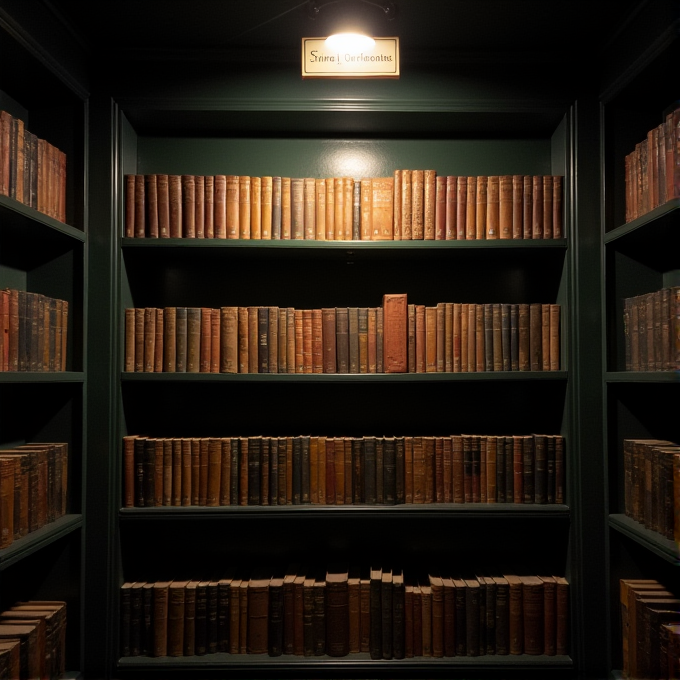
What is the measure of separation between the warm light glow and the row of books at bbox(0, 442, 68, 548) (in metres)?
1.60

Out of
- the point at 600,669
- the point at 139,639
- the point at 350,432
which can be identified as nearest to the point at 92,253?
the point at 350,432

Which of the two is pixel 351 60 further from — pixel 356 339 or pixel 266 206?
pixel 356 339

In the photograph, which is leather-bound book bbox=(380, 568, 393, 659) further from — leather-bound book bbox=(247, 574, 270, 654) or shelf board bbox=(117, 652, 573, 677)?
leather-bound book bbox=(247, 574, 270, 654)

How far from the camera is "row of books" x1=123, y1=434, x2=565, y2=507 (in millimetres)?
2123

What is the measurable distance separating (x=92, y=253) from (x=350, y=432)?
1177mm

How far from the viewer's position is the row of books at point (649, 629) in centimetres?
172

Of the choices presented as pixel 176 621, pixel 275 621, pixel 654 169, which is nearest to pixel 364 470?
pixel 275 621

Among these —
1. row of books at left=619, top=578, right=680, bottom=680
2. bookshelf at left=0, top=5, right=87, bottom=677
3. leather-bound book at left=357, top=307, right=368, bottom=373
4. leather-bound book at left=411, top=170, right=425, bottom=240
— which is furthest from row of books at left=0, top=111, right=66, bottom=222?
row of books at left=619, top=578, right=680, bottom=680

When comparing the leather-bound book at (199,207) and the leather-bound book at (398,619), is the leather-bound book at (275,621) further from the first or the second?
the leather-bound book at (199,207)

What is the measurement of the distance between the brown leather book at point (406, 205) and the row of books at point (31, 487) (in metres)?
1.40

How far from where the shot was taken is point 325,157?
2.41m

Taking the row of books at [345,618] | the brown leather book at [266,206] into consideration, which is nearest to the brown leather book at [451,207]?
the brown leather book at [266,206]

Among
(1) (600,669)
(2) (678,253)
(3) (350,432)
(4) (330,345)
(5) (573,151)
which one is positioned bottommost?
(1) (600,669)

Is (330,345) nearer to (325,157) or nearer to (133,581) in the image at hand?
(325,157)
